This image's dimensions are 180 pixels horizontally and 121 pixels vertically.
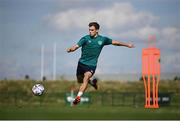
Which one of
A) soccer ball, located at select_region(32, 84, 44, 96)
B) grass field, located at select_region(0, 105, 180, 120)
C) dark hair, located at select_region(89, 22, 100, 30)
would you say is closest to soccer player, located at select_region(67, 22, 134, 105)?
dark hair, located at select_region(89, 22, 100, 30)

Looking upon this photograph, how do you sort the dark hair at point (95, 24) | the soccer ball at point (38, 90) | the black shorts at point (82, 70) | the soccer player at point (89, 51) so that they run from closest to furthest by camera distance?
1. the dark hair at point (95, 24)
2. the soccer player at point (89, 51)
3. the black shorts at point (82, 70)
4. the soccer ball at point (38, 90)

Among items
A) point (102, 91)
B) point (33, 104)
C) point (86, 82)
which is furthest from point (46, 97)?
point (86, 82)

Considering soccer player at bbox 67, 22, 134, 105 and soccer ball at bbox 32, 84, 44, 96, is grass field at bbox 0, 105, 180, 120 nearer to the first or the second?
soccer ball at bbox 32, 84, 44, 96

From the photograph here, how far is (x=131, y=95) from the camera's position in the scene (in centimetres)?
5594

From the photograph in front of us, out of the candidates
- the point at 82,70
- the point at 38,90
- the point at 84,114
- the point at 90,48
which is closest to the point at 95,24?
the point at 90,48

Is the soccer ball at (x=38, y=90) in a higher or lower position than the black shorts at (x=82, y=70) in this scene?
lower

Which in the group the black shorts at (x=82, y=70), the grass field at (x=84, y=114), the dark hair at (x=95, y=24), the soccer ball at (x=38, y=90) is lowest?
the grass field at (x=84, y=114)

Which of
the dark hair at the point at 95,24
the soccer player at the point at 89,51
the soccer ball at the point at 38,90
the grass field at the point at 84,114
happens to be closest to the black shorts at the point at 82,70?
the soccer player at the point at 89,51

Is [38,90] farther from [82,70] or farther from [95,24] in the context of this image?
[95,24]

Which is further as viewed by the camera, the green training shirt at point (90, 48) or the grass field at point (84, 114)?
the grass field at point (84, 114)

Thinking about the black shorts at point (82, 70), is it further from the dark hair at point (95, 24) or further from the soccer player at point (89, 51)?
the dark hair at point (95, 24)

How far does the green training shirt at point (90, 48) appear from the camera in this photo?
38.8ft

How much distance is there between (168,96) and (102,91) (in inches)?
331

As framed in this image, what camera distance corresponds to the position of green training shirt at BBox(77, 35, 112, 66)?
1183cm
